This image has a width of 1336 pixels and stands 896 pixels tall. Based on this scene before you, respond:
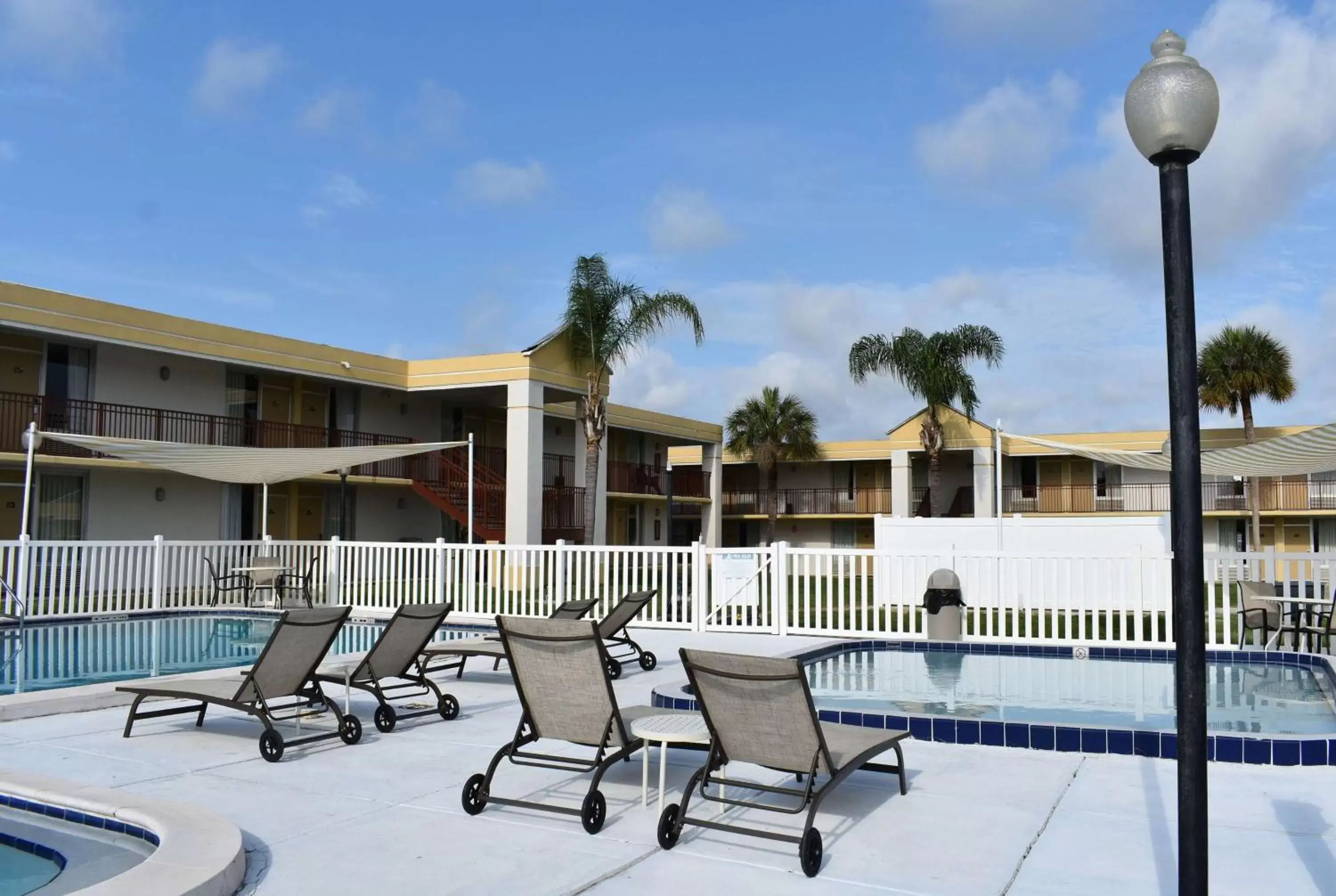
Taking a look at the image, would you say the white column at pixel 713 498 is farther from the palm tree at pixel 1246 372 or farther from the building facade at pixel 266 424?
the palm tree at pixel 1246 372

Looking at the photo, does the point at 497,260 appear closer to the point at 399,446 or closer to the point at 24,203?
the point at 399,446

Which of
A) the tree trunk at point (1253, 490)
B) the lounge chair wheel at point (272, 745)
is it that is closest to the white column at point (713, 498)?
the tree trunk at point (1253, 490)

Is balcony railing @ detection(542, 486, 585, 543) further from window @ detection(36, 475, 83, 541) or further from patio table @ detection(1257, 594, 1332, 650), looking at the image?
patio table @ detection(1257, 594, 1332, 650)

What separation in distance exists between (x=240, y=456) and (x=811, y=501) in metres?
30.7

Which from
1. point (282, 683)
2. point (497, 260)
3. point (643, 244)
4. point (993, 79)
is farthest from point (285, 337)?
point (282, 683)

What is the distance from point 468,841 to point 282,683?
2509 mm

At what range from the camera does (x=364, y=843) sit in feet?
14.8

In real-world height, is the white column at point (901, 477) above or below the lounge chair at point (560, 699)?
above

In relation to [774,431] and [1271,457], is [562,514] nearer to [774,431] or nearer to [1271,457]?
[774,431]

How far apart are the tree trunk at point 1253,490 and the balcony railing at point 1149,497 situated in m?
0.37

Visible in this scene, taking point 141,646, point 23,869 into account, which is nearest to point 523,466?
point 141,646

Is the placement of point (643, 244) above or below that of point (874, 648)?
above

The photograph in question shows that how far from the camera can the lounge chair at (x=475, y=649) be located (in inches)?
360

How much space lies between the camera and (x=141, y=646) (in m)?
13.0
